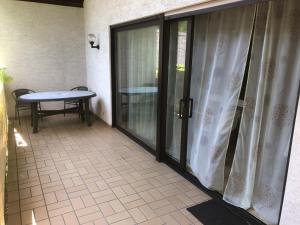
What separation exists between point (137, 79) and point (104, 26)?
1566 millimetres

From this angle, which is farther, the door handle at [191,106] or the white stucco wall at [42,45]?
the white stucco wall at [42,45]

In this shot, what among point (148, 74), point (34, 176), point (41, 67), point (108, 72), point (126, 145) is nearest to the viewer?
point (34, 176)

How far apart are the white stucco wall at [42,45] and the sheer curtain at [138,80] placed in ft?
6.96

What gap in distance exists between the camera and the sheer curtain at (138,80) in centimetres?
386

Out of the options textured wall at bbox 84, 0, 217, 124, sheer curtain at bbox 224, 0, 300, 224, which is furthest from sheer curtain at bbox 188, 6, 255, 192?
textured wall at bbox 84, 0, 217, 124

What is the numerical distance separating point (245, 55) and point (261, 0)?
1.78 feet

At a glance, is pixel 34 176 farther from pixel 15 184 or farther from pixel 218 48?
pixel 218 48

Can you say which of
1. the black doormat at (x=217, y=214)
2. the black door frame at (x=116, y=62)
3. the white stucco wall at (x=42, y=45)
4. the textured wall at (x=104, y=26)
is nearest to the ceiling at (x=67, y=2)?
the white stucco wall at (x=42, y=45)

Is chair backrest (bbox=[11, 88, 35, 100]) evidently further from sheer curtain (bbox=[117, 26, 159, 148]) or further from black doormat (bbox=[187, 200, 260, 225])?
black doormat (bbox=[187, 200, 260, 225])

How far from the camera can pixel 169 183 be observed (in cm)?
310

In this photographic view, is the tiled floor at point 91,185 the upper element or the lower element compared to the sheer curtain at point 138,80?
lower

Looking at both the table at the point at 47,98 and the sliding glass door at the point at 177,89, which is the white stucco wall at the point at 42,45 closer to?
the table at the point at 47,98

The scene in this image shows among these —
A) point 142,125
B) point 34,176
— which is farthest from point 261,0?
point 34,176

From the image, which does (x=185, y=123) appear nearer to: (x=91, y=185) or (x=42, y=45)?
(x=91, y=185)
